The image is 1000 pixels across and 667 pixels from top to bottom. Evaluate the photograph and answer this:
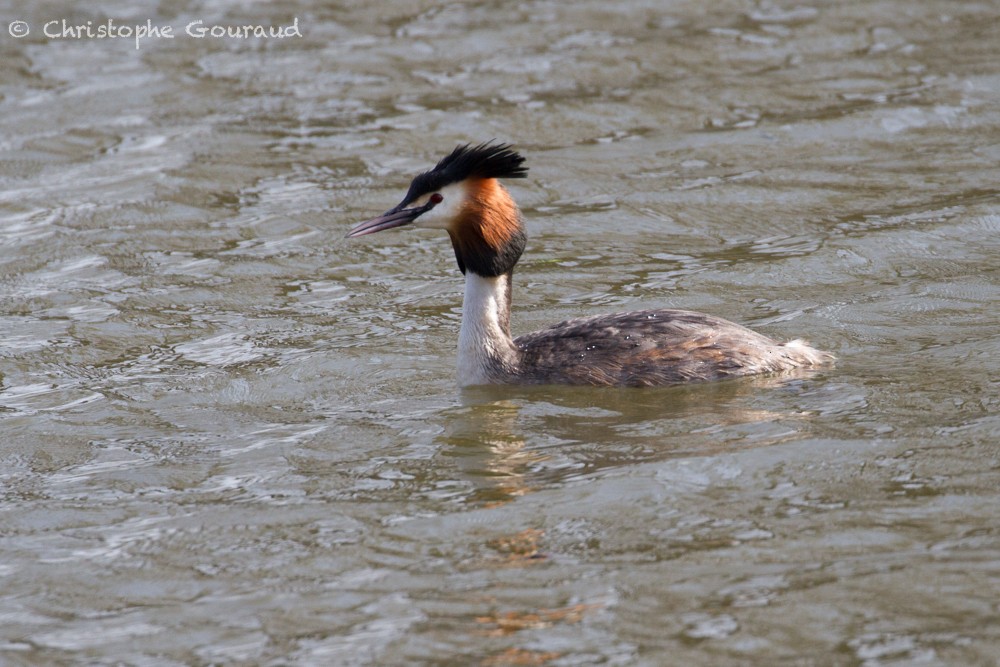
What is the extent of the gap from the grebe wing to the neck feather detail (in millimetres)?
568

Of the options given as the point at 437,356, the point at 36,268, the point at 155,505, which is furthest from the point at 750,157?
the point at 155,505

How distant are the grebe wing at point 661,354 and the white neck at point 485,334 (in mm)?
186

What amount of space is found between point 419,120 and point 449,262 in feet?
10.3

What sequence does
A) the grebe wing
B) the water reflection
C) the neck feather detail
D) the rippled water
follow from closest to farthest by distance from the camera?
the rippled water < the water reflection < the grebe wing < the neck feather detail

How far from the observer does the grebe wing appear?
7.82 meters

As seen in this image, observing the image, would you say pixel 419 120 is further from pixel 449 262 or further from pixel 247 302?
pixel 247 302

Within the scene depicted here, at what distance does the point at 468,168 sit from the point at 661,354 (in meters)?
1.40

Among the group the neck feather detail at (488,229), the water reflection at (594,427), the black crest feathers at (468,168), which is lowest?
the water reflection at (594,427)

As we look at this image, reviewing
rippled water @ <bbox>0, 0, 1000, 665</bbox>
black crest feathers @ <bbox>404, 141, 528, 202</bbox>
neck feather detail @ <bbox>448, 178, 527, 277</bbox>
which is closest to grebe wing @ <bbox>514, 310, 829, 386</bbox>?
rippled water @ <bbox>0, 0, 1000, 665</bbox>

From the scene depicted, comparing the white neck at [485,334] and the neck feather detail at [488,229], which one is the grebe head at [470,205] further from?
the white neck at [485,334]

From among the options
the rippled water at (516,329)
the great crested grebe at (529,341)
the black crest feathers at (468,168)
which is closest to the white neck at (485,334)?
the great crested grebe at (529,341)

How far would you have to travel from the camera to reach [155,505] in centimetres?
652

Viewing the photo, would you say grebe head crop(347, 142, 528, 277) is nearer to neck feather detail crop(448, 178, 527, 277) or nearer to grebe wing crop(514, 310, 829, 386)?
neck feather detail crop(448, 178, 527, 277)

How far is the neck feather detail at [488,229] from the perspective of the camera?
795 cm
